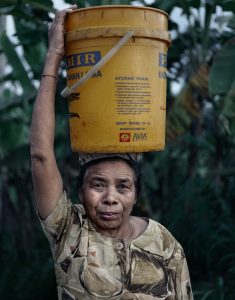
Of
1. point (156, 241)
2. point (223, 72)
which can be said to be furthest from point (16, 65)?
point (156, 241)

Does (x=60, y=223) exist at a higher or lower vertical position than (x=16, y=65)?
lower

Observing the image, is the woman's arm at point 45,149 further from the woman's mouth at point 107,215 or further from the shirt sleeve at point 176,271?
the shirt sleeve at point 176,271

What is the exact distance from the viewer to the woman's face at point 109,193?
210 centimetres

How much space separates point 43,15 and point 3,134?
98.7 inches

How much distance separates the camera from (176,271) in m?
2.27

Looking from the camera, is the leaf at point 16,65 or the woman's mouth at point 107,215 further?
the leaf at point 16,65

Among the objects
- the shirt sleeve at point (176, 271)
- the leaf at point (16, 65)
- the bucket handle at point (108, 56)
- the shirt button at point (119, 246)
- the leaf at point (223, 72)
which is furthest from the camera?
the leaf at point (16, 65)

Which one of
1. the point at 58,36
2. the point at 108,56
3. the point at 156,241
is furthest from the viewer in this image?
the point at 156,241

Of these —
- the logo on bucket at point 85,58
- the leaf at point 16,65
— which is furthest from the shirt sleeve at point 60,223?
the leaf at point 16,65

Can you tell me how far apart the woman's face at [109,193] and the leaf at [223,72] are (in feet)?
4.63

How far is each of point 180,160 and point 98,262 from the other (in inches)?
166

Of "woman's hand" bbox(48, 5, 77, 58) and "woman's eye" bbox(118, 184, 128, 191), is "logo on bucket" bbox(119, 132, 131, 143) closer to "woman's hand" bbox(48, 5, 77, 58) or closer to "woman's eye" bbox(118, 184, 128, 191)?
"woman's eye" bbox(118, 184, 128, 191)

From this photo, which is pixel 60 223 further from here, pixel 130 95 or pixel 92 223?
pixel 130 95

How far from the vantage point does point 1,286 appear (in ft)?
15.8
